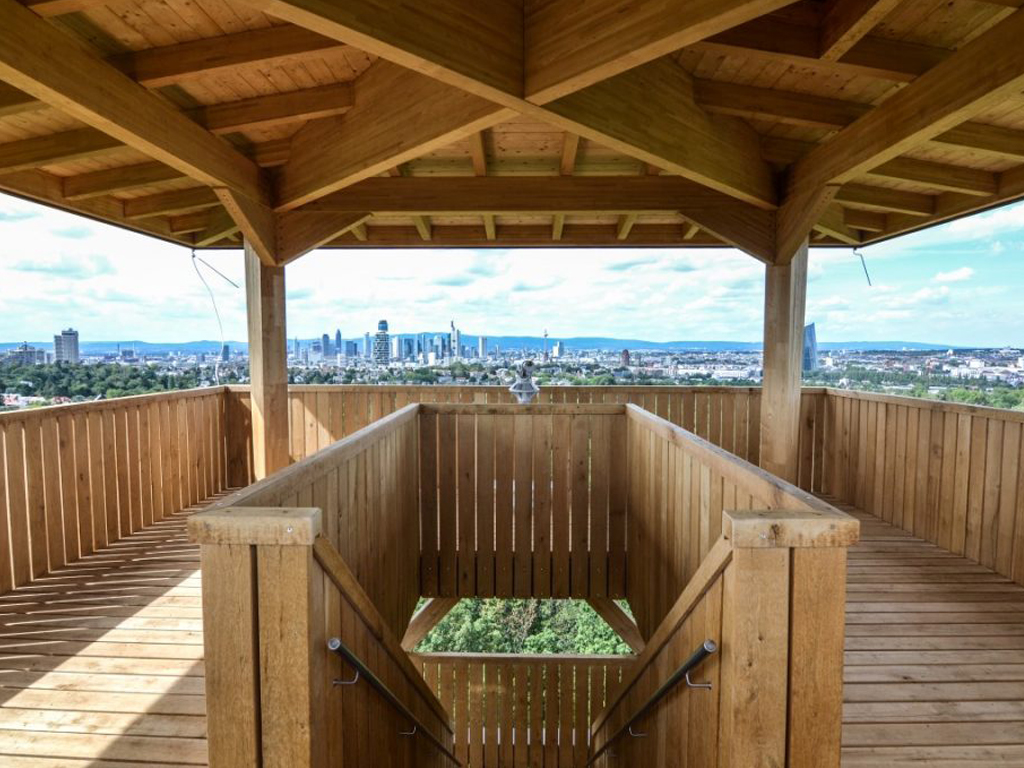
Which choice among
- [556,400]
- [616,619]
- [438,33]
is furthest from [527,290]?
[438,33]

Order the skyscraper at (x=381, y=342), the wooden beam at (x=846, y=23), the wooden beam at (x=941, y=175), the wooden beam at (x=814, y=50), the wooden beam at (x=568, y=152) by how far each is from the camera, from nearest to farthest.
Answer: the wooden beam at (x=846, y=23) < the wooden beam at (x=814, y=50) < the wooden beam at (x=568, y=152) < the wooden beam at (x=941, y=175) < the skyscraper at (x=381, y=342)

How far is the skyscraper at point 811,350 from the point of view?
5496 millimetres

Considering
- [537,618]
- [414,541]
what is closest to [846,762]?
[414,541]

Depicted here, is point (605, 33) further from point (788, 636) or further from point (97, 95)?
point (97, 95)

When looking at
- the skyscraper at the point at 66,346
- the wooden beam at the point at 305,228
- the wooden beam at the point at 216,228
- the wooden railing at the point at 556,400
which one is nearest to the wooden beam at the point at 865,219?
the wooden railing at the point at 556,400

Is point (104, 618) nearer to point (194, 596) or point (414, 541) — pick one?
point (194, 596)

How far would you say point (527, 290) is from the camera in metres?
12.6

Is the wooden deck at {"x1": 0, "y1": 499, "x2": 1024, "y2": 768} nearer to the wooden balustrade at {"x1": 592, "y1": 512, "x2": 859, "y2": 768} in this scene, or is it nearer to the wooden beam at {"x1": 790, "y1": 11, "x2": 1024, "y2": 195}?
the wooden balustrade at {"x1": 592, "y1": 512, "x2": 859, "y2": 768}

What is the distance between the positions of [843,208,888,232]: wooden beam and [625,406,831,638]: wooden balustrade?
3.49 m

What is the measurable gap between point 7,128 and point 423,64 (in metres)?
2.93

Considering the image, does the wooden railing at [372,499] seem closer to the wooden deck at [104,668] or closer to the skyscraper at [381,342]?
the wooden deck at [104,668]

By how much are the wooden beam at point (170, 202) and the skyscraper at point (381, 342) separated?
3360mm

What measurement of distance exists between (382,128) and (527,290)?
9319 mm

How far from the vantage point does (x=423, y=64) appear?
86.1 inches
